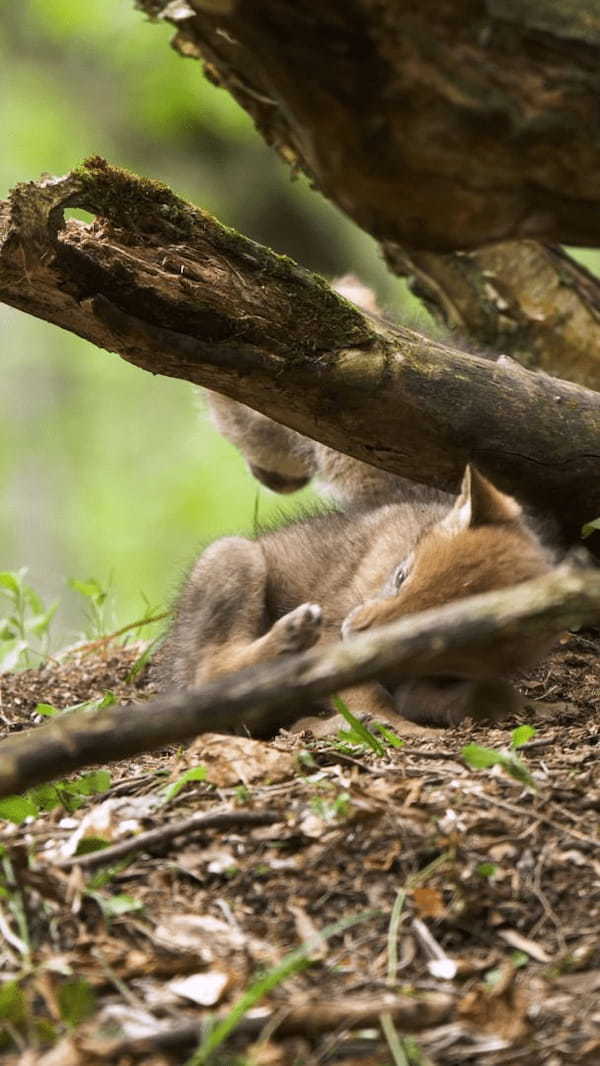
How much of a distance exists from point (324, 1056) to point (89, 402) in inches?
618

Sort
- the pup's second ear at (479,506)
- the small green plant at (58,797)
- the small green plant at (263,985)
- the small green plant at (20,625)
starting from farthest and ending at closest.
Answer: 1. the small green plant at (20,625)
2. the pup's second ear at (479,506)
3. the small green plant at (58,797)
4. the small green plant at (263,985)

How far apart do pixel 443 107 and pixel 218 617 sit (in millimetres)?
2884

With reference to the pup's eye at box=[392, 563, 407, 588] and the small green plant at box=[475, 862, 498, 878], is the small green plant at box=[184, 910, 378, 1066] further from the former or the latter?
the pup's eye at box=[392, 563, 407, 588]

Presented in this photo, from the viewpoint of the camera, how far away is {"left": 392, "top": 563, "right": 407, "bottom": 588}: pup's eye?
4355 mm

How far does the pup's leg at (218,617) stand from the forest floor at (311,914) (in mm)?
1310

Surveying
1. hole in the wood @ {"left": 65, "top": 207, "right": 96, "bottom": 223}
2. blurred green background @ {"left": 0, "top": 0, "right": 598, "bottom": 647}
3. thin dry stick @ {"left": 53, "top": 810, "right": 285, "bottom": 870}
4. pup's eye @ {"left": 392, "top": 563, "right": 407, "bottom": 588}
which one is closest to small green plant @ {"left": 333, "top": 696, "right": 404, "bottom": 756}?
thin dry stick @ {"left": 53, "top": 810, "right": 285, "bottom": 870}

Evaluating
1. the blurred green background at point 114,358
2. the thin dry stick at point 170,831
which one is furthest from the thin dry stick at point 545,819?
the blurred green background at point 114,358

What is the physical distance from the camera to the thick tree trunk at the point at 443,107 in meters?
2.18

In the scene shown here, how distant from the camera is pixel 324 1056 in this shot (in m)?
1.98

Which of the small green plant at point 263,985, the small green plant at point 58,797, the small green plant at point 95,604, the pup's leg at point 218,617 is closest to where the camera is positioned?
the small green plant at point 263,985

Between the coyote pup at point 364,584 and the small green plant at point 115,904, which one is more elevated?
the coyote pup at point 364,584

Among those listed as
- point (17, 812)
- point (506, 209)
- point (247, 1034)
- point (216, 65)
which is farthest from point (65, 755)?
point (216, 65)

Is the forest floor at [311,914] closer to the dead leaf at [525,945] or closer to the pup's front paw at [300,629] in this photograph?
the dead leaf at [525,945]

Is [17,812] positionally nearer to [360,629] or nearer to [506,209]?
[360,629]
